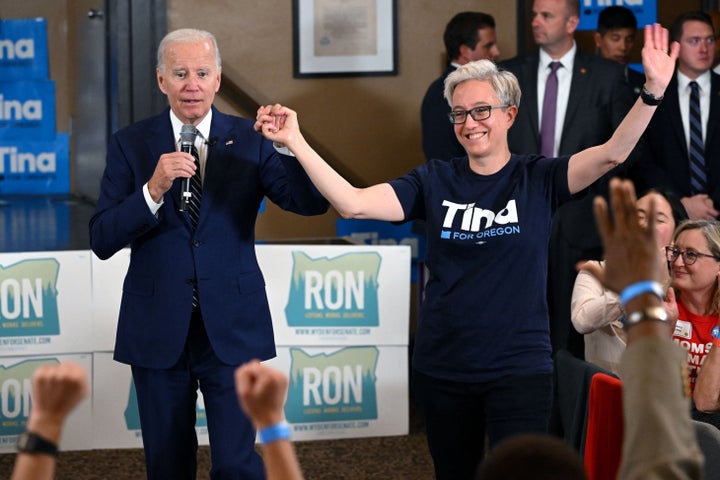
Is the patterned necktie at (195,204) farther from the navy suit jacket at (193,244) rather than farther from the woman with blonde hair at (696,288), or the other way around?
the woman with blonde hair at (696,288)

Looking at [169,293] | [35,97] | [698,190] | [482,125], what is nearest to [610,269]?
[482,125]

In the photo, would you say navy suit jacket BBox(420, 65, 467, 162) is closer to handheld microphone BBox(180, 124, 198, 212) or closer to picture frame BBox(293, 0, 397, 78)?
picture frame BBox(293, 0, 397, 78)

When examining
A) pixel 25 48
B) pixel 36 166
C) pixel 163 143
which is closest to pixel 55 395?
pixel 163 143

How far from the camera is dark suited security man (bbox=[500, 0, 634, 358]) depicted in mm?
5129

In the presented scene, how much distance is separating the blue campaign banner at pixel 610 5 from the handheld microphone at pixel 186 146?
13.4 feet

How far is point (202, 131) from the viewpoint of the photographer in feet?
10.6

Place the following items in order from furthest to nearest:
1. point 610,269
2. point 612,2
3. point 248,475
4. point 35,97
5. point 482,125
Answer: point 35,97, point 612,2, point 248,475, point 482,125, point 610,269

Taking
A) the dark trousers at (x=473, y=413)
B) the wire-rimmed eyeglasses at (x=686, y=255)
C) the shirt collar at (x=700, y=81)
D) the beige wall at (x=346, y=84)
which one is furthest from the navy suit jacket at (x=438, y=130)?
the dark trousers at (x=473, y=413)

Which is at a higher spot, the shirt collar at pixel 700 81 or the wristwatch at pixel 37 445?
the shirt collar at pixel 700 81

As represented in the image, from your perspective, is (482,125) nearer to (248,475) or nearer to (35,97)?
(248,475)

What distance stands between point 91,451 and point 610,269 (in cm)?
→ 387

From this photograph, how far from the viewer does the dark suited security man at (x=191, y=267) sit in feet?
10.3

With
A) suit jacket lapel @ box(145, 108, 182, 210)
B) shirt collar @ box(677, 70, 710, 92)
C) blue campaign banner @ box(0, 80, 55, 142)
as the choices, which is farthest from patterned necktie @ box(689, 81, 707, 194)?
blue campaign banner @ box(0, 80, 55, 142)

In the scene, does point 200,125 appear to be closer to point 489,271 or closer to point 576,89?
point 489,271
